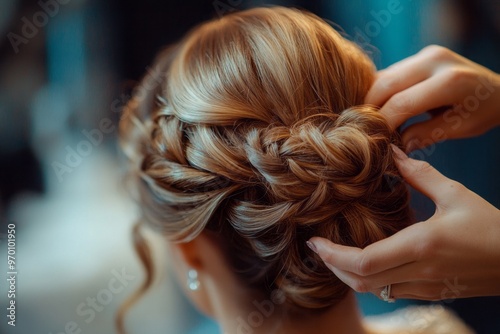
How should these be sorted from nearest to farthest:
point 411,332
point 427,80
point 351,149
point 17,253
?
point 351,149
point 427,80
point 17,253
point 411,332

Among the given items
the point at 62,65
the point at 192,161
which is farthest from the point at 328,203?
the point at 62,65

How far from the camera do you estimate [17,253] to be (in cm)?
103

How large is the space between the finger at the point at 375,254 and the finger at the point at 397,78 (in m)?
0.23

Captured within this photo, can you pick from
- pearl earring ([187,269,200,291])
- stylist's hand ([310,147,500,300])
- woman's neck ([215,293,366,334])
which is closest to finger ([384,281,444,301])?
Answer: stylist's hand ([310,147,500,300])

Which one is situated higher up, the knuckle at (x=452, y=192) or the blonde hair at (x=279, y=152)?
the blonde hair at (x=279, y=152)

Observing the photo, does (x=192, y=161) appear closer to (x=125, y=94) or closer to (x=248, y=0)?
(x=125, y=94)

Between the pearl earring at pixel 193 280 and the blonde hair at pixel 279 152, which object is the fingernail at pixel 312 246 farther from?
the pearl earring at pixel 193 280

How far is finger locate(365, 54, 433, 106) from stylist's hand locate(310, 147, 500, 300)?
98 millimetres

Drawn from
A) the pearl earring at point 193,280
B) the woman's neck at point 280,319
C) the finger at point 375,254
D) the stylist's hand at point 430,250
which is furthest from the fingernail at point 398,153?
the pearl earring at point 193,280

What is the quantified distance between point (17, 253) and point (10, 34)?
43 centimetres

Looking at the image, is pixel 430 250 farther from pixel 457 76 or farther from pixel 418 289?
pixel 457 76

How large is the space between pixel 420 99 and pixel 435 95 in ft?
0.11

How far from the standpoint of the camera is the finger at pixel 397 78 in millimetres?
881

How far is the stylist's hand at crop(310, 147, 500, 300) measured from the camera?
794 millimetres
